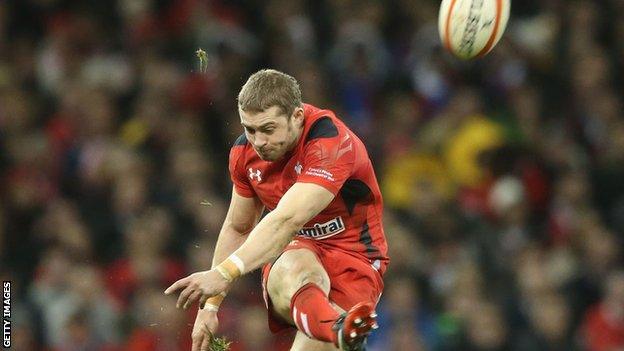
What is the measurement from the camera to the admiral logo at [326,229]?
272 inches

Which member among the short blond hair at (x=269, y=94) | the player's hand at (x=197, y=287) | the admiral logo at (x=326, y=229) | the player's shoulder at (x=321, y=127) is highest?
the short blond hair at (x=269, y=94)

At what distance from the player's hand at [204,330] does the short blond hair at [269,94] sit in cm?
126

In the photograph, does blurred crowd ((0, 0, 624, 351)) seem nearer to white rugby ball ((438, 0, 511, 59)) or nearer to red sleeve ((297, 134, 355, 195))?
white rugby ball ((438, 0, 511, 59))

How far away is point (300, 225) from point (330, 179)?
0.30m

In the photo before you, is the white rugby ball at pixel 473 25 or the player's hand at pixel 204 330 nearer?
the player's hand at pixel 204 330

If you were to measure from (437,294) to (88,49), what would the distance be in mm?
4603

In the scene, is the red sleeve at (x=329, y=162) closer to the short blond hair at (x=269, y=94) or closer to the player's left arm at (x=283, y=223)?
the player's left arm at (x=283, y=223)

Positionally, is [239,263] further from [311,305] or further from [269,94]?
[269,94]

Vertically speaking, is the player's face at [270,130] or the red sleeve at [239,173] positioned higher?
the player's face at [270,130]

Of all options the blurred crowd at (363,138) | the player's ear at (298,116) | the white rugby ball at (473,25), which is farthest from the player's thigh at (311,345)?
the blurred crowd at (363,138)

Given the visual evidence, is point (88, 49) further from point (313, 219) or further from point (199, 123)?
point (313, 219)

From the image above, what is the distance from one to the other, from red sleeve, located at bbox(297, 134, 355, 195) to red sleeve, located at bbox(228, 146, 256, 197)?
0.46m

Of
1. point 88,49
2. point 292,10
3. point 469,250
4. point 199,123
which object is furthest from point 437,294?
→ point 88,49

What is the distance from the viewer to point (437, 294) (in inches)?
415
